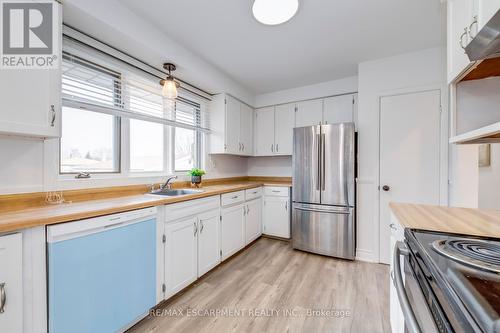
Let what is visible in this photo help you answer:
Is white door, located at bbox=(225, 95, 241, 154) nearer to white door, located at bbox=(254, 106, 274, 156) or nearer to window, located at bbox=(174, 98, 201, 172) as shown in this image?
window, located at bbox=(174, 98, 201, 172)

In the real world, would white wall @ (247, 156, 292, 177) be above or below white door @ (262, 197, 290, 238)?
above

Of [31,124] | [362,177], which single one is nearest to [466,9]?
[362,177]

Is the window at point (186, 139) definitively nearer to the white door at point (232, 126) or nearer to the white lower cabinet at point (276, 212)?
the white door at point (232, 126)

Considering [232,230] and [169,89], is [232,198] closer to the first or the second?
[232,230]

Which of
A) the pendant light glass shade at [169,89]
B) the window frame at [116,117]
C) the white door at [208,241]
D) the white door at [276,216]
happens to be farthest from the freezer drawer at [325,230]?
the window frame at [116,117]

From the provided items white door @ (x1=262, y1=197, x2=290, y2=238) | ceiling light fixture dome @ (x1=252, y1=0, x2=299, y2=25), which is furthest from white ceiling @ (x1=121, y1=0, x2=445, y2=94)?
white door @ (x1=262, y1=197, x2=290, y2=238)

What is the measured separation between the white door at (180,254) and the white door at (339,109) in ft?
8.23

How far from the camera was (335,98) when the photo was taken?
3152 millimetres

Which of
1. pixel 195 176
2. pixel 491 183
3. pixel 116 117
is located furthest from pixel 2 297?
pixel 491 183

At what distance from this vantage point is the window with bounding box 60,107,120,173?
1661 millimetres

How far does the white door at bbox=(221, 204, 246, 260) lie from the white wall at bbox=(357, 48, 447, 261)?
151 cm

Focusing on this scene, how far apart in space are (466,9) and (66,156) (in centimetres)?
276

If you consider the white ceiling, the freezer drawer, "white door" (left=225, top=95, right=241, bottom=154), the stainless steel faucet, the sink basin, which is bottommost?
the freezer drawer

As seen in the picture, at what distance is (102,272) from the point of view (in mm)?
1252
